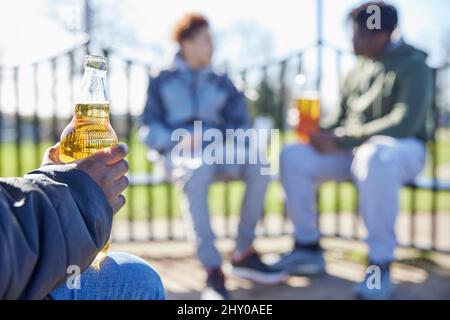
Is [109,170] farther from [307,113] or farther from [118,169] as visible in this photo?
[307,113]

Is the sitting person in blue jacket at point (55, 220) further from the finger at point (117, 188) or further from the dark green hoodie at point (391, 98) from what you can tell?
the dark green hoodie at point (391, 98)

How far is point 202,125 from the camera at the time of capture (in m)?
3.56

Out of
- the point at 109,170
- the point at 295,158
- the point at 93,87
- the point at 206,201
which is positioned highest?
the point at 93,87

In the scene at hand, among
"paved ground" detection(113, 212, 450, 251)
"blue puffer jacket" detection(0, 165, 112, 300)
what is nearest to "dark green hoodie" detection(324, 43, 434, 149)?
"paved ground" detection(113, 212, 450, 251)

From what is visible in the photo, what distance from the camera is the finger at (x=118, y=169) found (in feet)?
3.82

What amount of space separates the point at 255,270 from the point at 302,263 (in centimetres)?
36

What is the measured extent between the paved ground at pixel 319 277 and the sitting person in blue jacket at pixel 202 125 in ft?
0.54

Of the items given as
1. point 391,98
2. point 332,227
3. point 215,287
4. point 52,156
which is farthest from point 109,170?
point 332,227

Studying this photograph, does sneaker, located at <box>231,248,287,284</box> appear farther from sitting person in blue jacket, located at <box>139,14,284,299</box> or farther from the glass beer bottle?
the glass beer bottle

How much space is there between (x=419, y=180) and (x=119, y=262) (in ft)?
8.80

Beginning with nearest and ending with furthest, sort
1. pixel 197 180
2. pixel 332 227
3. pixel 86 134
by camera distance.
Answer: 1. pixel 86 134
2. pixel 197 180
3. pixel 332 227

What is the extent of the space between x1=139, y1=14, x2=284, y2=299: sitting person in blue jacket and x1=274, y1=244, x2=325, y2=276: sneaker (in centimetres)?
20

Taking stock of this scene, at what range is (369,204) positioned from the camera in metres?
2.99
